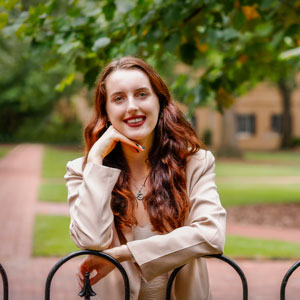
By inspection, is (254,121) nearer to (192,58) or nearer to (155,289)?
(192,58)

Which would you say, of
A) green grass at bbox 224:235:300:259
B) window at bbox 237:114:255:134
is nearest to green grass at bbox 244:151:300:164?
window at bbox 237:114:255:134

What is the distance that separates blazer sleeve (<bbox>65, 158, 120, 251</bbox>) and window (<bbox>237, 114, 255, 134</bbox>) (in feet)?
128

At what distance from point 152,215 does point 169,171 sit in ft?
0.65

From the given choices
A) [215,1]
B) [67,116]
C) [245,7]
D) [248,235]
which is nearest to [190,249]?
[215,1]

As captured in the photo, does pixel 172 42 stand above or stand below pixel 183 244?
above

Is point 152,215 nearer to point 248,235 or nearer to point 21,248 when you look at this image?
point 21,248

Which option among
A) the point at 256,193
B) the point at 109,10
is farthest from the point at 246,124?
the point at 109,10

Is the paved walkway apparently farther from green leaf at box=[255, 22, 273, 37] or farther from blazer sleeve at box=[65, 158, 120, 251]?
blazer sleeve at box=[65, 158, 120, 251]

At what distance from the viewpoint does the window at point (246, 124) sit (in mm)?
40469

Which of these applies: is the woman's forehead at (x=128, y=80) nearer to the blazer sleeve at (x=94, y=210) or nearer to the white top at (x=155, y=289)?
the blazer sleeve at (x=94, y=210)

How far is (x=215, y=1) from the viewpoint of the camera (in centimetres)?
458

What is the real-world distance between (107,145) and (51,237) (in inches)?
257

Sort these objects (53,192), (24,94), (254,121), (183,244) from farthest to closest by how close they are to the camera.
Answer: (254,121) < (24,94) < (53,192) < (183,244)

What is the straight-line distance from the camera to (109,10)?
173 inches
